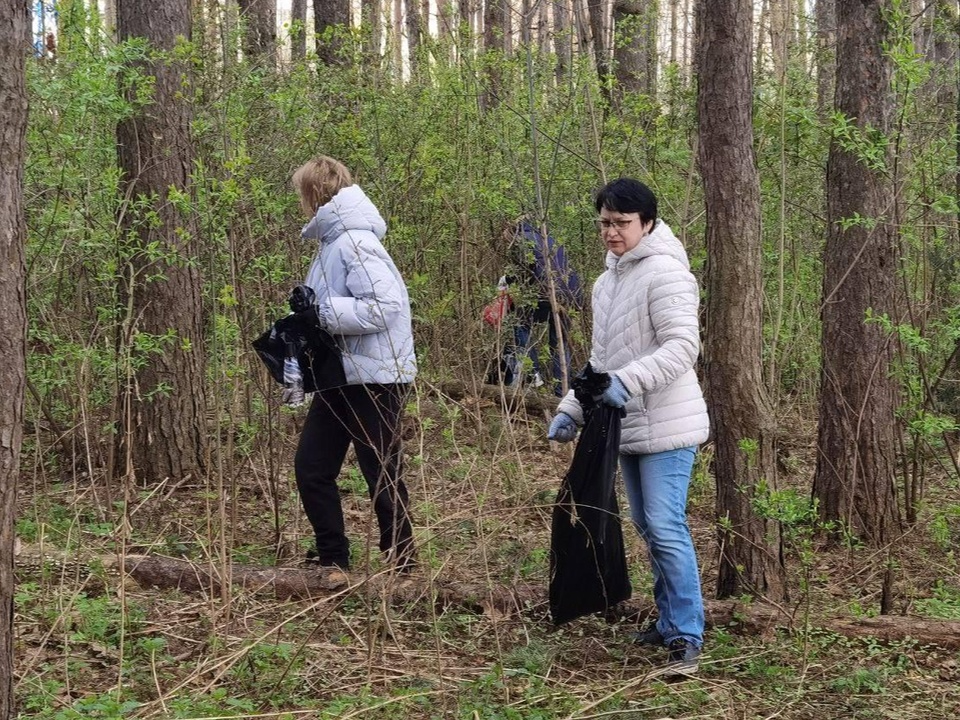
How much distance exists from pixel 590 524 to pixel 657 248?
109 centimetres

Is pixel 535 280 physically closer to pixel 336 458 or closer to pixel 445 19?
pixel 445 19

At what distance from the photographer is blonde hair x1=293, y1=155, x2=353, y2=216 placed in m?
5.20

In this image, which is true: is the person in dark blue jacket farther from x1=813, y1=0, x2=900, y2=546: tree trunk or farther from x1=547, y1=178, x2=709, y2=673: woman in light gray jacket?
x1=547, y1=178, x2=709, y2=673: woman in light gray jacket

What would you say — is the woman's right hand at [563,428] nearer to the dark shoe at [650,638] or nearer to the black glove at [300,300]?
the dark shoe at [650,638]

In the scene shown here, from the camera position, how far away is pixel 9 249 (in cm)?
306

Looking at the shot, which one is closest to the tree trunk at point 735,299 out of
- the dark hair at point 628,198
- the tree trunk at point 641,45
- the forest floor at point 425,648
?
the forest floor at point 425,648

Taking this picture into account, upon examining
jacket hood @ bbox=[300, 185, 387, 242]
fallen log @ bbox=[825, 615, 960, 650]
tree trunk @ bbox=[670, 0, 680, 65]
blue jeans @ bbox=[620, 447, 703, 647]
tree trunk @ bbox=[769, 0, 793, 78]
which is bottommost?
fallen log @ bbox=[825, 615, 960, 650]

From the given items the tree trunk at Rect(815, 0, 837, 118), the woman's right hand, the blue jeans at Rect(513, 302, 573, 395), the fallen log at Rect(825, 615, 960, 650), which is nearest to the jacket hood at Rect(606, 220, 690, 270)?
the woman's right hand

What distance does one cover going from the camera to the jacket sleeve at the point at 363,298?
501cm

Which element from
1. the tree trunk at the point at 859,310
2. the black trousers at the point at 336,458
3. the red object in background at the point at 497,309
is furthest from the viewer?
the red object in background at the point at 497,309

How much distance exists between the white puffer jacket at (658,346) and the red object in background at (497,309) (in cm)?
282

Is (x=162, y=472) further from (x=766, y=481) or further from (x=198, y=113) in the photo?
(x=766, y=481)

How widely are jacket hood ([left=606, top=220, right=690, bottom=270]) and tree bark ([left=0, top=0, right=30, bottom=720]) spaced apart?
2261mm

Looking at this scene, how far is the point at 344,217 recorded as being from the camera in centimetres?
510
